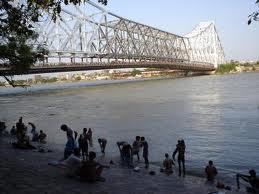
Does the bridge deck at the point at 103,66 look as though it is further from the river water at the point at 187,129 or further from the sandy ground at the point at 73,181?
the sandy ground at the point at 73,181

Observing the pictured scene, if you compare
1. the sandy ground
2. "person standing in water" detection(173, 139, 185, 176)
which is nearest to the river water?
"person standing in water" detection(173, 139, 185, 176)

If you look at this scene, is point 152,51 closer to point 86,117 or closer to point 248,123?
point 86,117

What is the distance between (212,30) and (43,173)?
170 meters

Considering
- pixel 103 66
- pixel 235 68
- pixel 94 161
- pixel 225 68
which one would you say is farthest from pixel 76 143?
pixel 235 68

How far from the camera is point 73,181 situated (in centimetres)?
1221

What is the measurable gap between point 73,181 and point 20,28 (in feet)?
15.1

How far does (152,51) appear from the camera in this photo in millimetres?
136625

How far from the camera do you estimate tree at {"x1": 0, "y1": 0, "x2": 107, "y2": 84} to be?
34.2 feet

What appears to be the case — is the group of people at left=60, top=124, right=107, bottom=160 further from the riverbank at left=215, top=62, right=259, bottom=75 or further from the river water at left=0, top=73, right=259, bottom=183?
the riverbank at left=215, top=62, right=259, bottom=75

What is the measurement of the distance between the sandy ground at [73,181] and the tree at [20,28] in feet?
12.0

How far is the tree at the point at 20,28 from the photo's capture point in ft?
34.2

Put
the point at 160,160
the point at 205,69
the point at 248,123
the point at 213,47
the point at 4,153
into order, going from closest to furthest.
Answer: the point at 4,153 → the point at 160,160 → the point at 248,123 → the point at 205,69 → the point at 213,47

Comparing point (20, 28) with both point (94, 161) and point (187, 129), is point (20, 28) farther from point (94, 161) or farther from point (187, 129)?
point (187, 129)

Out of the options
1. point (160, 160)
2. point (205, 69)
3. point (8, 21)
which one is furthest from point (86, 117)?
point (205, 69)
